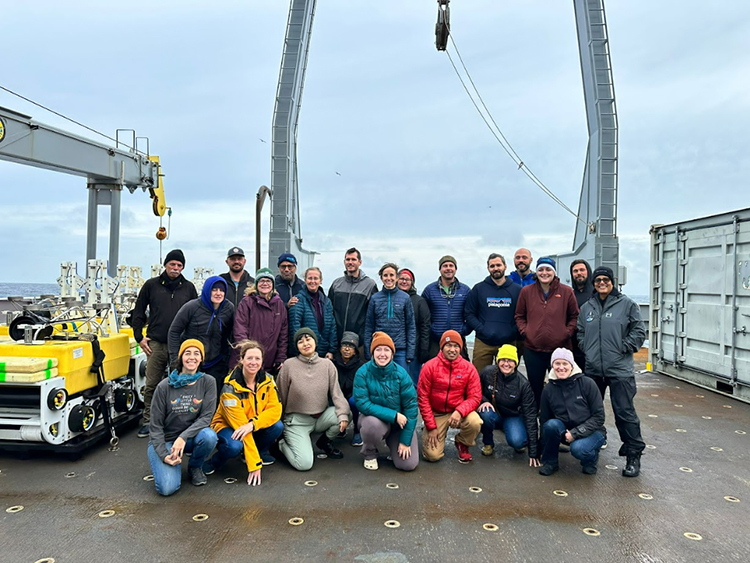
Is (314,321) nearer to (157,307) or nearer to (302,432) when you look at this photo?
(302,432)

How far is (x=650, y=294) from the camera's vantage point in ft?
29.1

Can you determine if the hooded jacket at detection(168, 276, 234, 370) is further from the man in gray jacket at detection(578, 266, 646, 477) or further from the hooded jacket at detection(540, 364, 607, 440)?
the man in gray jacket at detection(578, 266, 646, 477)


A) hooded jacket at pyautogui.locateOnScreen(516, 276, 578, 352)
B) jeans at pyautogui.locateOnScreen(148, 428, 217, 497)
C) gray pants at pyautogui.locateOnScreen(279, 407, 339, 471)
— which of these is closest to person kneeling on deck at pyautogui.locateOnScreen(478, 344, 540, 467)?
hooded jacket at pyautogui.locateOnScreen(516, 276, 578, 352)

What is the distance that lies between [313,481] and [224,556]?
3.79ft

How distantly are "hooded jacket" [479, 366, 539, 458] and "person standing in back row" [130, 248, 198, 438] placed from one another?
294 centimetres

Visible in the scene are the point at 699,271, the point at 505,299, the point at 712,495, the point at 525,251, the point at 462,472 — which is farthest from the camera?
the point at 699,271

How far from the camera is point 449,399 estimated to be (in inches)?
178

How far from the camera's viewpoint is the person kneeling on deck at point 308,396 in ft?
14.3

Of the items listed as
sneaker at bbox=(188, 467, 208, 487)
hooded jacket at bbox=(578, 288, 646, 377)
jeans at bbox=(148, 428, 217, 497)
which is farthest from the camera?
hooded jacket at bbox=(578, 288, 646, 377)

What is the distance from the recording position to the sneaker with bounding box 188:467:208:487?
3.82 meters

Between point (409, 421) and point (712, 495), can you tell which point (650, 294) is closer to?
point (712, 495)

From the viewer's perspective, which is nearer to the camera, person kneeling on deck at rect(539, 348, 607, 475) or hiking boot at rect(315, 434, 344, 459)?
person kneeling on deck at rect(539, 348, 607, 475)

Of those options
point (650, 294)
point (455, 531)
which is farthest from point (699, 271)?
point (455, 531)

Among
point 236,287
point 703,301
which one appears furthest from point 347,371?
point 703,301
